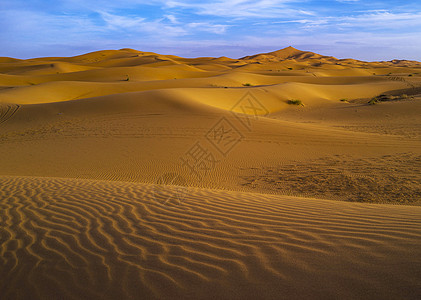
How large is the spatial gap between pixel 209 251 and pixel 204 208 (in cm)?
172

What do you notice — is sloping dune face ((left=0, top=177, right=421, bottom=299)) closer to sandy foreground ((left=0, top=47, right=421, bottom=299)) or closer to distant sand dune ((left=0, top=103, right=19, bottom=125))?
sandy foreground ((left=0, top=47, right=421, bottom=299))

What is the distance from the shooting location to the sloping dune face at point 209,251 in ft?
7.91

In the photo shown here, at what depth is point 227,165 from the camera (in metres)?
9.48

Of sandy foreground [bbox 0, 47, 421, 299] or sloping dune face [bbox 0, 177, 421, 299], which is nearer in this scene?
sloping dune face [bbox 0, 177, 421, 299]

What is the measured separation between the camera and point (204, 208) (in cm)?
484

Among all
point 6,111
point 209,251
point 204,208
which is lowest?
point 204,208

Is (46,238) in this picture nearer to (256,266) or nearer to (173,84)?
(256,266)

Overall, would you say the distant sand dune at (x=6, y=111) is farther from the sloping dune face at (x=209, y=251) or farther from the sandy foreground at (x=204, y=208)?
the sloping dune face at (x=209, y=251)

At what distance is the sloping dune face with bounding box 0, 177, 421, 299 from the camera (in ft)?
7.91

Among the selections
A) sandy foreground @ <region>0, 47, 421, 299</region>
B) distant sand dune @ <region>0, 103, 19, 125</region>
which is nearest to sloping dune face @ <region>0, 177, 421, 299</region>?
sandy foreground @ <region>0, 47, 421, 299</region>

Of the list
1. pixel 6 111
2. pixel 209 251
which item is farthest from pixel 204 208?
pixel 6 111

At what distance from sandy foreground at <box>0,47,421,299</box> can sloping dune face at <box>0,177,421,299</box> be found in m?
0.01

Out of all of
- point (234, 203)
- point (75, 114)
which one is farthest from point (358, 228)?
point (75, 114)

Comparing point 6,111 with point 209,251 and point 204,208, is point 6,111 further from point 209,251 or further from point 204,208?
point 209,251
